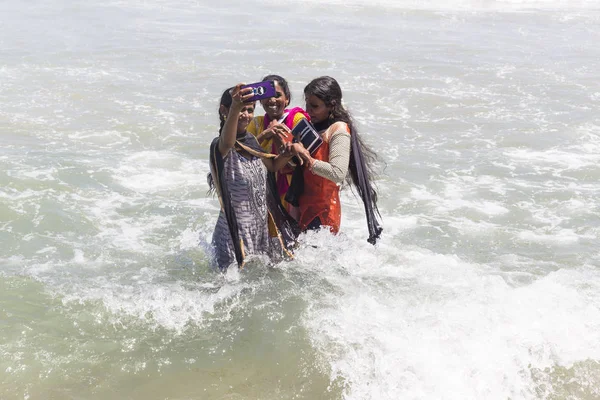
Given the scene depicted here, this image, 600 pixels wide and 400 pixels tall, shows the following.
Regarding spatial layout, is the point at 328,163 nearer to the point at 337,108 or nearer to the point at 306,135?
the point at 306,135

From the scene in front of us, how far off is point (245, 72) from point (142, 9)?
35.1ft

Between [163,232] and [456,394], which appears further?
[163,232]

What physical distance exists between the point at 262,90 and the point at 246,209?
85 centimetres

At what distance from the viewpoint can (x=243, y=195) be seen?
4164 millimetres

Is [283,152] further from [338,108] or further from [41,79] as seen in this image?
[41,79]

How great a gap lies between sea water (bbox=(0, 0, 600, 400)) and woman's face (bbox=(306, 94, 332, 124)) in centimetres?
80

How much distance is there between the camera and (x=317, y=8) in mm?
24516

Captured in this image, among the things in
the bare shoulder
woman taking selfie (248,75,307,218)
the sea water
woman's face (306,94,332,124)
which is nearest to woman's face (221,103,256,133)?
woman taking selfie (248,75,307,218)

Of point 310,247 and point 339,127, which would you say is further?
point 310,247

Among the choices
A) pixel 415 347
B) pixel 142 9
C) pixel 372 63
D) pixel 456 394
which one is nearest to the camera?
pixel 456 394

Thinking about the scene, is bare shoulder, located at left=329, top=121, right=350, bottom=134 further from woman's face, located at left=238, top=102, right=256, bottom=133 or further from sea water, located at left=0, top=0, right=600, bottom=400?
sea water, located at left=0, top=0, right=600, bottom=400

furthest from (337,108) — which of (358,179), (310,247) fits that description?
(310,247)

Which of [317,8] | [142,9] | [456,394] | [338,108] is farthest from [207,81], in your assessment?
[317,8]

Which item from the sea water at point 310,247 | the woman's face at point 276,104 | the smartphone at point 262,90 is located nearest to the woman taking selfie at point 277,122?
the woman's face at point 276,104
